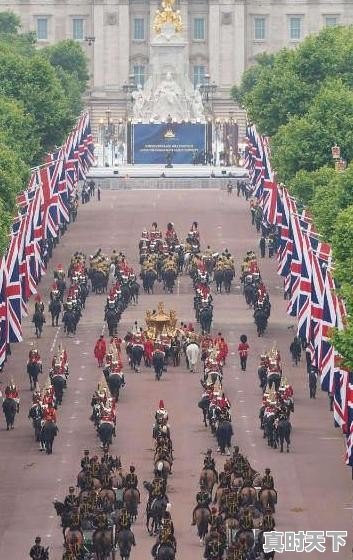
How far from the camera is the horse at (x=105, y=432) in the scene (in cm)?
8619

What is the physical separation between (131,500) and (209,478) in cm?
353

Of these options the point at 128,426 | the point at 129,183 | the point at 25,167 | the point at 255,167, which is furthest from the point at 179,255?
the point at 129,183

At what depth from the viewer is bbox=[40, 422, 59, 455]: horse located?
85.9 metres

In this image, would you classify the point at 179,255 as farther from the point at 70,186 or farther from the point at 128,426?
the point at 128,426

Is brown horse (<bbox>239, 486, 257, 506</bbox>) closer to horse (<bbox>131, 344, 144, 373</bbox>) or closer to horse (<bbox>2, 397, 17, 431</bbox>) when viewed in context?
horse (<bbox>2, 397, 17, 431</bbox>)

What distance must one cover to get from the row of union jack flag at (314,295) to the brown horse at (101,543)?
961 centimetres

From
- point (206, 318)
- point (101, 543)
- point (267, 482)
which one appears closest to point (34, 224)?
point (206, 318)

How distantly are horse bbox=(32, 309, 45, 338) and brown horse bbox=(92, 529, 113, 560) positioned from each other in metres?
43.2

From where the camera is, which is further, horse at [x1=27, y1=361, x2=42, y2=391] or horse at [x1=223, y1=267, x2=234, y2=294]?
horse at [x1=223, y1=267, x2=234, y2=294]

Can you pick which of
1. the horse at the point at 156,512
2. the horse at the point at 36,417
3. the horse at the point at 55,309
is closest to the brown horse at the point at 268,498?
the horse at the point at 156,512

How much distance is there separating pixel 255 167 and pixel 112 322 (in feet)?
165

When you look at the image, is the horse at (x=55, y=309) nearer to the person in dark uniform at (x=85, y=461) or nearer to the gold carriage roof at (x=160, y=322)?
the gold carriage roof at (x=160, y=322)

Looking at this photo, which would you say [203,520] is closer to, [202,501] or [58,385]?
[202,501]

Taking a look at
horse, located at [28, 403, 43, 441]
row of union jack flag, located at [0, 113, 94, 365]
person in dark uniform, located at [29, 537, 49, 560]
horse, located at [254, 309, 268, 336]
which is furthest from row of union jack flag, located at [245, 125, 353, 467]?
person in dark uniform, located at [29, 537, 49, 560]
